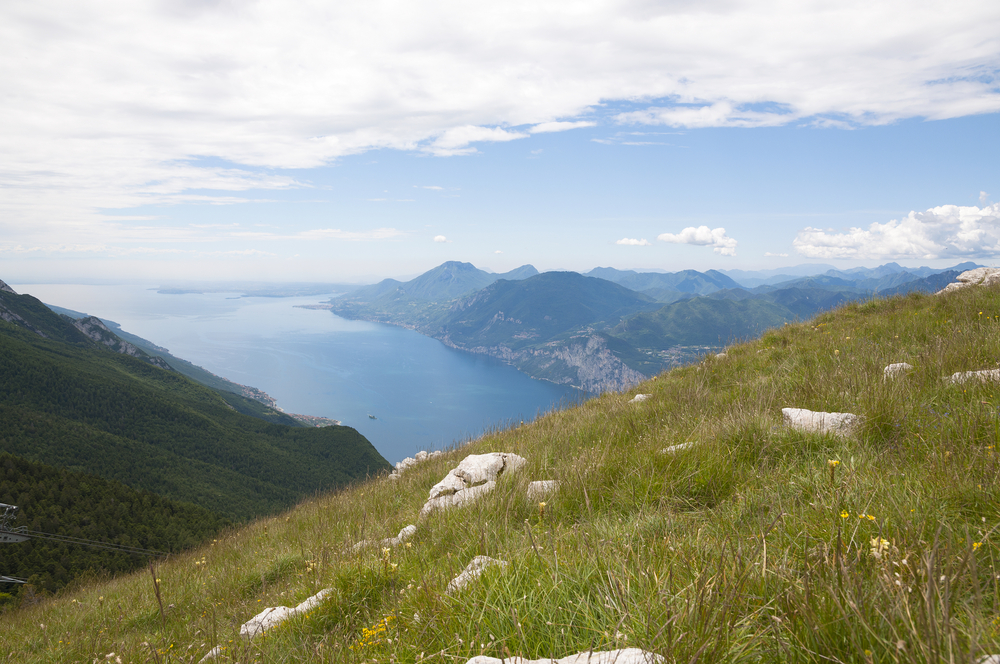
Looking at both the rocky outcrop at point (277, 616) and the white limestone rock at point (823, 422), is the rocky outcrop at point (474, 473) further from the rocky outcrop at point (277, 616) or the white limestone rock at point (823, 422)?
the white limestone rock at point (823, 422)

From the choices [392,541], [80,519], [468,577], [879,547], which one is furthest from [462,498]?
[80,519]

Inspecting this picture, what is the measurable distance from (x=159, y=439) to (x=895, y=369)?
14357 cm

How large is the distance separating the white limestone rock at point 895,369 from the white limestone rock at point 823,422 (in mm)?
1072

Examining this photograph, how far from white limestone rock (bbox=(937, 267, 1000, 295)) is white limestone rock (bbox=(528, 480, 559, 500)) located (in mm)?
14263

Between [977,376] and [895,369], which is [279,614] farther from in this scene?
[895,369]

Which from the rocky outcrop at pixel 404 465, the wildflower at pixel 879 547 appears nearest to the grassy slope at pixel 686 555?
the wildflower at pixel 879 547

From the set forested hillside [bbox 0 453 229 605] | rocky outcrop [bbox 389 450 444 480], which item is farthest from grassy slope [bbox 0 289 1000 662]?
forested hillside [bbox 0 453 229 605]

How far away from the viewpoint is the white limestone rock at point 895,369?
17.6ft

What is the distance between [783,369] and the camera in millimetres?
8016

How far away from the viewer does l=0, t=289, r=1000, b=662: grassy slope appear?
167 cm

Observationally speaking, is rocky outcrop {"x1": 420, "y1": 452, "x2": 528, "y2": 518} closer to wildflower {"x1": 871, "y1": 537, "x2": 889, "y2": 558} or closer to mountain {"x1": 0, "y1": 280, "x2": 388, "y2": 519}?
wildflower {"x1": 871, "y1": 537, "x2": 889, "y2": 558}

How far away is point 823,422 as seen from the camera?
4.60 metres

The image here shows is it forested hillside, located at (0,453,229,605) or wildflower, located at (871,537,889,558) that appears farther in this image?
forested hillside, located at (0,453,229,605)

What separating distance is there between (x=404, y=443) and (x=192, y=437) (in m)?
65.7
